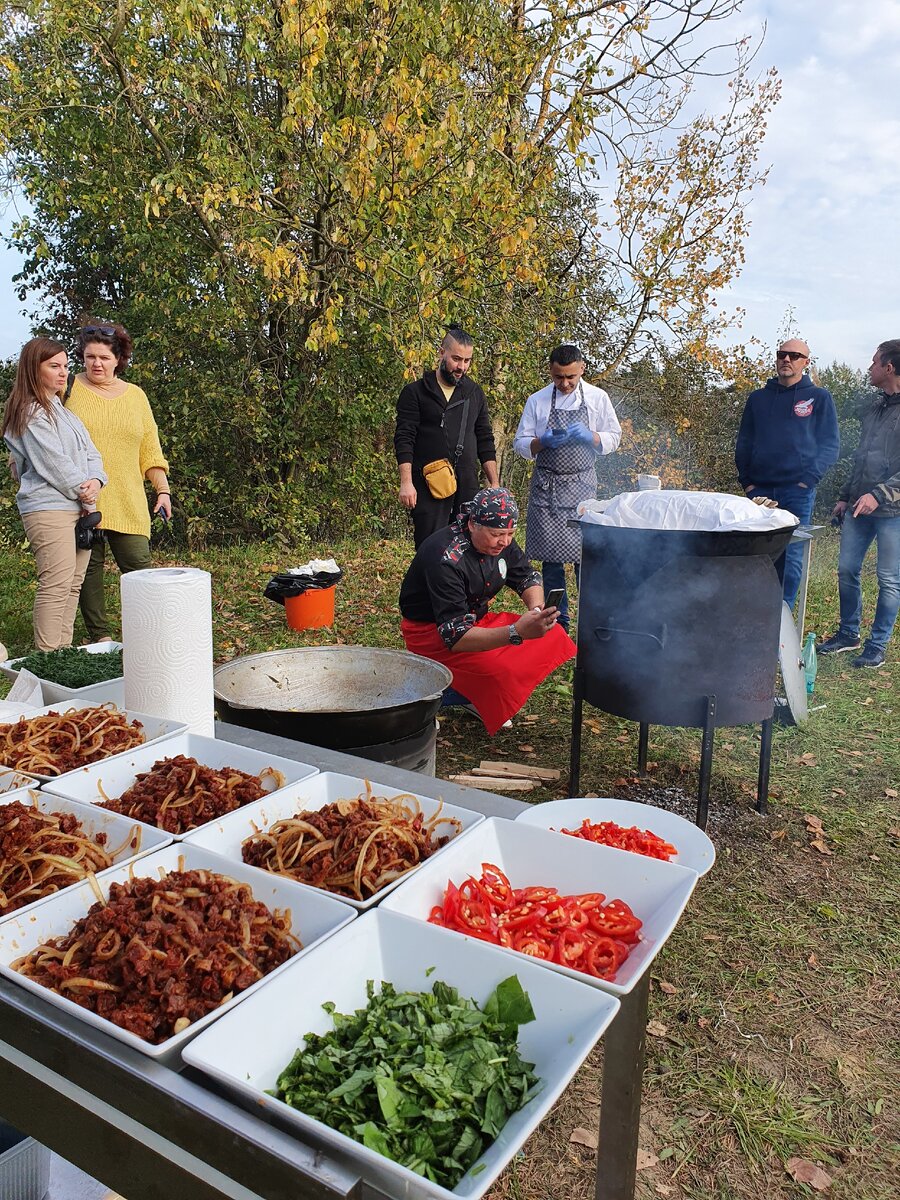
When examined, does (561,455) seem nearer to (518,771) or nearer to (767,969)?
(518,771)

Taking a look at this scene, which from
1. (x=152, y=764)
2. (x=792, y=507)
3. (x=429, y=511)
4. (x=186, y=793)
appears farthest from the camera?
(x=792, y=507)

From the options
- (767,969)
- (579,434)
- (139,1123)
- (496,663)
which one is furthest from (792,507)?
(139,1123)

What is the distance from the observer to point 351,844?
163 centimetres

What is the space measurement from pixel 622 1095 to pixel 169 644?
1423 millimetres

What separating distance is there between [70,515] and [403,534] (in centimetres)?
736

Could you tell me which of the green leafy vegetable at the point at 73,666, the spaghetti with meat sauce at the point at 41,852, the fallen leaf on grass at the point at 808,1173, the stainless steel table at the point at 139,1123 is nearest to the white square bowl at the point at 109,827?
the spaghetti with meat sauce at the point at 41,852

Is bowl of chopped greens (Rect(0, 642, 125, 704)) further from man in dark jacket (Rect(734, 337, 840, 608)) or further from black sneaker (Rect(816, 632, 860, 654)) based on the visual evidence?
black sneaker (Rect(816, 632, 860, 654))

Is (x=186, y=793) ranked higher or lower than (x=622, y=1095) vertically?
higher

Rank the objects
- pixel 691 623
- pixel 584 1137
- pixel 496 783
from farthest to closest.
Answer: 1. pixel 496 783
2. pixel 691 623
3. pixel 584 1137

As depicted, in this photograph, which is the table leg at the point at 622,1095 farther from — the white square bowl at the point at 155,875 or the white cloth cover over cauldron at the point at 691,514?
the white cloth cover over cauldron at the point at 691,514

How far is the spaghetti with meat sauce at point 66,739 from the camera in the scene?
1951 mm

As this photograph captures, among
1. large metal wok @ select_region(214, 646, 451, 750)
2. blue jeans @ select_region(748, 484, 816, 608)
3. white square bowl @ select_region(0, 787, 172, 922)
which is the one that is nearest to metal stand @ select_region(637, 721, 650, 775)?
large metal wok @ select_region(214, 646, 451, 750)

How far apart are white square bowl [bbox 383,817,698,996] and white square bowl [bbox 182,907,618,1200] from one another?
0.08m

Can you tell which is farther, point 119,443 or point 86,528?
point 119,443
